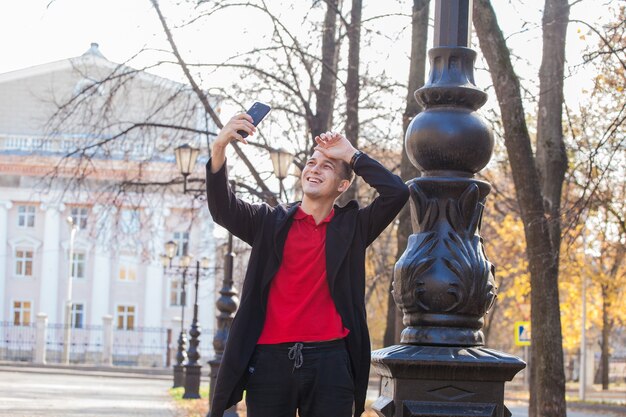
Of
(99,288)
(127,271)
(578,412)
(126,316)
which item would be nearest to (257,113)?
(578,412)

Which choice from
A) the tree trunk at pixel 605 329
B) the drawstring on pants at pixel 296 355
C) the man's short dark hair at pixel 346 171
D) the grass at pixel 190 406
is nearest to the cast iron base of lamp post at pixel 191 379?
the grass at pixel 190 406

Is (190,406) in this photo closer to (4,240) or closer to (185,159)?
(185,159)

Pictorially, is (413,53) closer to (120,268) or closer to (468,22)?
(468,22)

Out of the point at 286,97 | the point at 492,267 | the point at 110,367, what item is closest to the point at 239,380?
the point at 492,267

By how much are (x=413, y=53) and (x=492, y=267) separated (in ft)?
36.6

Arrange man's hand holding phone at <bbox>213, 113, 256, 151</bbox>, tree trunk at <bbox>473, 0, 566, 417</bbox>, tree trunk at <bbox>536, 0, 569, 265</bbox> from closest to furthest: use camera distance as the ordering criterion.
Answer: man's hand holding phone at <bbox>213, 113, 256, 151</bbox> → tree trunk at <bbox>473, 0, 566, 417</bbox> → tree trunk at <bbox>536, 0, 569, 265</bbox>

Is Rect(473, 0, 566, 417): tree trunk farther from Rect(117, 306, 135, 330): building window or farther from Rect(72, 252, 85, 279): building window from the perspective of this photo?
Rect(72, 252, 85, 279): building window

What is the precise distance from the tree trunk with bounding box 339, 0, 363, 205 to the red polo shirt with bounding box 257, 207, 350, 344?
12.2 m

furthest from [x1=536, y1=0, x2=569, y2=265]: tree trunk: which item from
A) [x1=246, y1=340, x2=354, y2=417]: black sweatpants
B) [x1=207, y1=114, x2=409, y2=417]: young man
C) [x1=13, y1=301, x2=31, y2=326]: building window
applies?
[x1=13, y1=301, x2=31, y2=326]: building window

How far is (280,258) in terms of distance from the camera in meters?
4.40

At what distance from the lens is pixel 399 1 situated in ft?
49.7

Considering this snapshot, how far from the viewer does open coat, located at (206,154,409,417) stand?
4289 mm

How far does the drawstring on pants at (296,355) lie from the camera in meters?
4.26

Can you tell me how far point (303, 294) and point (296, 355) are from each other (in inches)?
9.5
